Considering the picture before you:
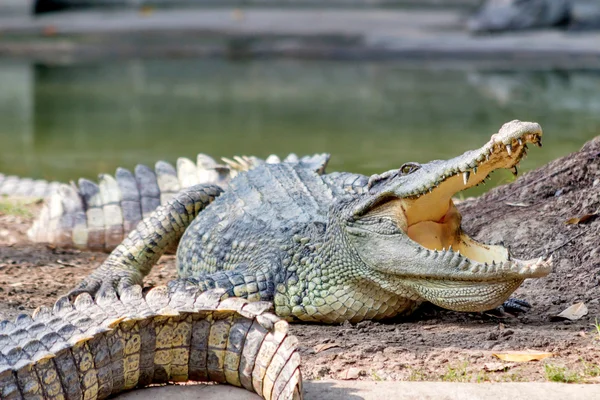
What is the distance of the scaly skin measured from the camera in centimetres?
350

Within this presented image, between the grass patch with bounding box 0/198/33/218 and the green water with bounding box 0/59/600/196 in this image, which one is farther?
the green water with bounding box 0/59/600/196

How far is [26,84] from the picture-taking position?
49.7ft

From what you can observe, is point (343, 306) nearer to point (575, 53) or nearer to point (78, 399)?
point (78, 399)

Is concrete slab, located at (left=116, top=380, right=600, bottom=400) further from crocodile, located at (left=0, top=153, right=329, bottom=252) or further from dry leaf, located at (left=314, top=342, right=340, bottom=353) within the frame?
crocodile, located at (left=0, top=153, right=329, bottom=252)

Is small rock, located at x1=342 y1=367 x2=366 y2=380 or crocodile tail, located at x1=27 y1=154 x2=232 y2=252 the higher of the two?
small rock, located at x1=342 y1=367 x2=366 y2=380

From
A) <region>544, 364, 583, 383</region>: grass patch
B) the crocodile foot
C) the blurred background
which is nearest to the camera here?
<region>544, 364, 583, 383</region>: grass patch

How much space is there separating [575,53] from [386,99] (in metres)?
3.96

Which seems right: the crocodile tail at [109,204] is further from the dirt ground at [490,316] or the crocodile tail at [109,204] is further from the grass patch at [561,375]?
the grass patch at [561,375]

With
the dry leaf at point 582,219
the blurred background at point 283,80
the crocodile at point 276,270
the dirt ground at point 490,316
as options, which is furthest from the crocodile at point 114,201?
the blurred background at point 283,80

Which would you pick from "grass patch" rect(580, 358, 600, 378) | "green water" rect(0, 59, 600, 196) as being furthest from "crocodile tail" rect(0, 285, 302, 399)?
"green water" rect(0, 59, 600, 196)

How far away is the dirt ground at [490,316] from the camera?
130 inches

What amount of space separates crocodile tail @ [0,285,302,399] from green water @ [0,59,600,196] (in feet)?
17.9

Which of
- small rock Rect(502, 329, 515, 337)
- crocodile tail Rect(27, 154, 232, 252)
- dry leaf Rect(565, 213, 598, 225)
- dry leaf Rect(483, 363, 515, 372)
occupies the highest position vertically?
dry leaf Rect(565, 213, 598, 225)

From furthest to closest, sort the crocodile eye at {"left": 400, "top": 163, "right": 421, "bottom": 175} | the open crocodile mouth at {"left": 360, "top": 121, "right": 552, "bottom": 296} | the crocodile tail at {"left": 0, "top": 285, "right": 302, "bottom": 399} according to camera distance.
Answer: the crocodile eye at {"left": 400, "top": 163, "right": 421, "bottom": 175} → the open crocodile mouth at {"left": 360, "top": 121, "right": 552, "bottom": 296} → the crocodile tail at {"left": 0, "top": 285, "right": 302, "bottom": 399}
